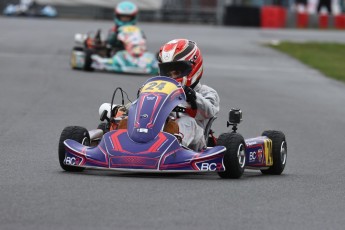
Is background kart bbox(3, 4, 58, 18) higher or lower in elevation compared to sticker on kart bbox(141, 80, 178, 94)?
lower

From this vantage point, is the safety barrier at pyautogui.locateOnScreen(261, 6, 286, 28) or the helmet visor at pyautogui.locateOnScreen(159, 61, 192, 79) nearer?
the helmet visor at pyautogui.locateOnScreen(159, 61, 192, 79)

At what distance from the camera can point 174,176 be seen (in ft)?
27.5

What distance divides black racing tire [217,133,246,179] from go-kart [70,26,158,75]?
1208cm

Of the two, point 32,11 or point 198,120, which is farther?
point 32,11

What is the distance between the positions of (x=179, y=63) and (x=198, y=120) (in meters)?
0.48

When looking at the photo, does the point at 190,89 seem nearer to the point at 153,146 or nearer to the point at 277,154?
the point at 153,146

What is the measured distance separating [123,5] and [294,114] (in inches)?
286

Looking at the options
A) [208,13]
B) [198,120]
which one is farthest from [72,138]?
[208,13]

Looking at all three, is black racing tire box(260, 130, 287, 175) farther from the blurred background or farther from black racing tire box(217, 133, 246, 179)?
the blurred background

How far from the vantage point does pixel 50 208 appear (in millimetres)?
6430

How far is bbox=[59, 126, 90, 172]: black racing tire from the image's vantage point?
834 centimetres

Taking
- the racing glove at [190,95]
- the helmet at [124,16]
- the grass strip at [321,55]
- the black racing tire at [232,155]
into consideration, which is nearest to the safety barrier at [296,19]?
the grass strip at [321,55]

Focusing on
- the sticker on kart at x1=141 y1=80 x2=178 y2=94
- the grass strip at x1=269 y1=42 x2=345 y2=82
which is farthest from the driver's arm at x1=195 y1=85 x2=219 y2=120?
the grass strip at x1=269 y1=42 x2=345 y2=82

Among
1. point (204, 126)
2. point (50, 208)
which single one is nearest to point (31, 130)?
point (204, 126)
